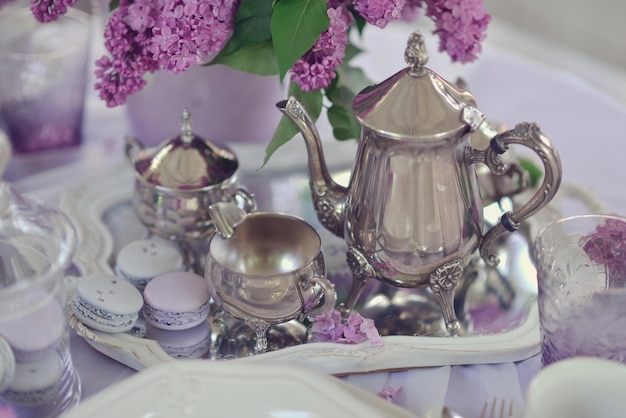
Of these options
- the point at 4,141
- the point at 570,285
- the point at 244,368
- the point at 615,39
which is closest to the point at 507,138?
the point at 570,285

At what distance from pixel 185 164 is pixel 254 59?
0.10 meters

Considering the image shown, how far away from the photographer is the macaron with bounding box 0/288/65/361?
43 cm

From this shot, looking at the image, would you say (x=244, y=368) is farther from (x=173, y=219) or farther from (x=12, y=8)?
(x=12, y=8)

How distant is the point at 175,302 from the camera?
54 centimetres

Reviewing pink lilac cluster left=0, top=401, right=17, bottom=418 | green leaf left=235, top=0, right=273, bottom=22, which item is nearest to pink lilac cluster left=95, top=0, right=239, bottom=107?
green leaf left=235, top=0, right=273, bottom=22

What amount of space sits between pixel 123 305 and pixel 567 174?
44 centimetres

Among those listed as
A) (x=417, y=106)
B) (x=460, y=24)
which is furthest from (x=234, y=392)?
(x=460, y=24)

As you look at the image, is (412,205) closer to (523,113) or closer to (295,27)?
(295,27)

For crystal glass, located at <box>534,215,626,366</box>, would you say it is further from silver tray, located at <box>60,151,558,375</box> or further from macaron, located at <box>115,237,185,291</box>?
macaron, located at <box>115,237,185,291</box>

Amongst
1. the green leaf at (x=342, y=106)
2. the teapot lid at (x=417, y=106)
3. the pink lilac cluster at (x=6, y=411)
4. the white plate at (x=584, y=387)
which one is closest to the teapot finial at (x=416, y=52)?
the teapot lid at (x=417, y=106)

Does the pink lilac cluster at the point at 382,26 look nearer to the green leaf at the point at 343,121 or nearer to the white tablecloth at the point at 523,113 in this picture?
the green leaf at the point at 343,121

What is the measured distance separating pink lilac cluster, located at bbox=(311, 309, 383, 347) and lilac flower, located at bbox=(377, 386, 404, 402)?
35mm

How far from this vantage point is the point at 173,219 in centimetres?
61

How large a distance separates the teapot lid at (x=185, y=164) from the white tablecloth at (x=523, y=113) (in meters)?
0.12
